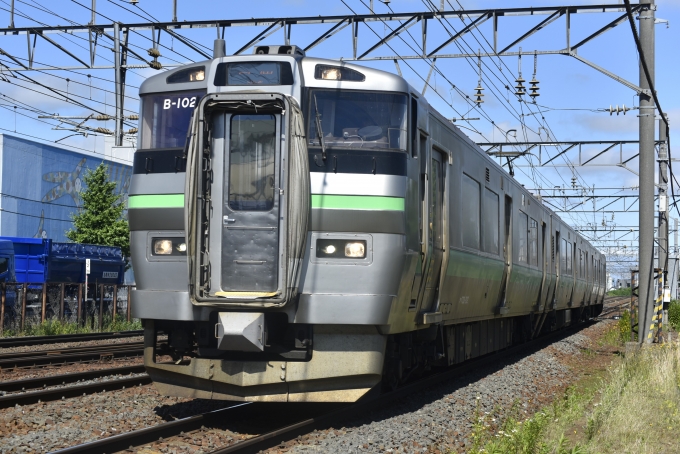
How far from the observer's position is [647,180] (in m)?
15.1

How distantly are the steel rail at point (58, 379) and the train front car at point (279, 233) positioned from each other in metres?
3.05

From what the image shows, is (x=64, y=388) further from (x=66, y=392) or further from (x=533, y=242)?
(x=533, y=242)

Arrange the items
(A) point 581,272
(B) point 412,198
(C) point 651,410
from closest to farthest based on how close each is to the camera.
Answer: (B) point 412,198, (C) point 651,410, (A) point 581,272

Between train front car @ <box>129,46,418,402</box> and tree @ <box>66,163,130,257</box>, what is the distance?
96.3 ft

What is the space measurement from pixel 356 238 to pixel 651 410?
4.01 meters

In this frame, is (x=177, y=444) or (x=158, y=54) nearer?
(x=177, y=444)

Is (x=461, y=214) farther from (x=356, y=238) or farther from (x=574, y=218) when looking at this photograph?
(x=574, y=218)

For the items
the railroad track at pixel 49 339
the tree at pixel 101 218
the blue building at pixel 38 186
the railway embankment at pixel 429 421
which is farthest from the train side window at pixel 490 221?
the blue building at pixel 38 186

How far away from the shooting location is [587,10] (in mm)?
16469

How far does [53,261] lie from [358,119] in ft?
73.0

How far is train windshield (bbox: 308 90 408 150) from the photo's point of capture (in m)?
8.14

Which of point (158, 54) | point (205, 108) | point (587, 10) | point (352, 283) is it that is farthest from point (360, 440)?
point (158, 54)

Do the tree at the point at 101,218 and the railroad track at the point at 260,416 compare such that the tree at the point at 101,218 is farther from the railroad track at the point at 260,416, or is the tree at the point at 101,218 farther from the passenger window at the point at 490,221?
the railroad track at the point at 260,416

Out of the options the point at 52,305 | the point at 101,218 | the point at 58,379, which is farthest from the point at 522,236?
the point at 101,218
